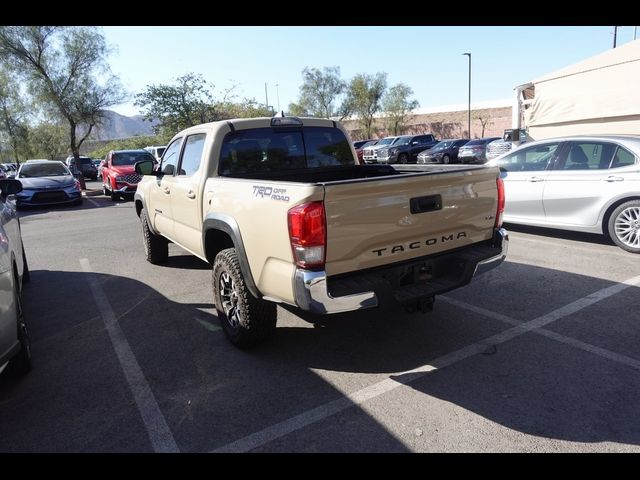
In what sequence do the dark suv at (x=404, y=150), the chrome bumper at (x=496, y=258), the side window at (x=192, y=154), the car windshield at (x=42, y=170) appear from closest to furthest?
the chrome bumper at (x=496, y=258)
the side window at (x=192, y=154)
the car windshield at (x=42, y=170)
the dark suv at (x=404, y=150)

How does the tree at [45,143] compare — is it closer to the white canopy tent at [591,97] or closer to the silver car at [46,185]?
the silver car at [46,185]

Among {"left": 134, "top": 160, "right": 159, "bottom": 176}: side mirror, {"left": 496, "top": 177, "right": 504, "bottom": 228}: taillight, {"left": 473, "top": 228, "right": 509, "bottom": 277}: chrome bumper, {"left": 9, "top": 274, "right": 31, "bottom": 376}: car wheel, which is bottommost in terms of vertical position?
{"left": 9, "top": 274, "right": 31, "bottom": 376}: car wheel

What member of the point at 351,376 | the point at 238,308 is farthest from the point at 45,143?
the point at 351,376

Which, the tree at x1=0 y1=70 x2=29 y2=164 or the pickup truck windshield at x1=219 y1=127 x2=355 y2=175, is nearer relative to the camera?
the pickup truck windshield at x1=219 y1=127 x2=355 y2=175

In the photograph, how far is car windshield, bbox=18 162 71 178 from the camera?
50.1 ft

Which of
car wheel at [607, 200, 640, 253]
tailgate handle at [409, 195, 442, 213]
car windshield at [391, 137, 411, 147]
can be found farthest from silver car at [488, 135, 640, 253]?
car windshield at [391, 137, 411, 147]

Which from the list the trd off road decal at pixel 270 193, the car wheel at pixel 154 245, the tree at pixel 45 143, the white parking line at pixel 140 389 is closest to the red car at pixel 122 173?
the car wheel at pixel 154 245

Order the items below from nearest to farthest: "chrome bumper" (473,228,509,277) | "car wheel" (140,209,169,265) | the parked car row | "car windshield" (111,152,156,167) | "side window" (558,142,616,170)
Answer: "chrome bumper" (473,228,509,277)
"side window" (558,142,616,170)
"car wheel" (140,209,169,265)
"car windshield" (111,152,156,167)
the parked car row

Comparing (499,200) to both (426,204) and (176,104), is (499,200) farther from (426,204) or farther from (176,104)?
(176,104)

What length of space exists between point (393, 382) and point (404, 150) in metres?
25.6

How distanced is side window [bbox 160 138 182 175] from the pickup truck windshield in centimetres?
122

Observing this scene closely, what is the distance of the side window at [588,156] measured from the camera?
6508mm

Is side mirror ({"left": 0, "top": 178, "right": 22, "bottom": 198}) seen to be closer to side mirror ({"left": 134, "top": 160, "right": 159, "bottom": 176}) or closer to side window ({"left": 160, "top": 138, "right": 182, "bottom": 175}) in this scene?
side mirror ({"left": 134, "top": 160, "right": 159, "bottom": 176})

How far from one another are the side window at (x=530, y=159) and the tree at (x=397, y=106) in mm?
43914
